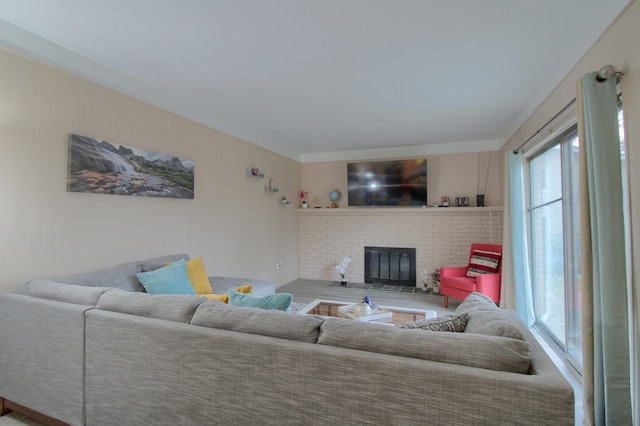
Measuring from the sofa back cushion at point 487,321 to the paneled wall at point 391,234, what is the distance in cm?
389

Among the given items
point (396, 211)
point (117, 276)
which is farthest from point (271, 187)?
point (117, 276)

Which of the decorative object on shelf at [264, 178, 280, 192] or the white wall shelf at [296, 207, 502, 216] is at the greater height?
the decorative object on shelf at [264, 178, 280, 192]

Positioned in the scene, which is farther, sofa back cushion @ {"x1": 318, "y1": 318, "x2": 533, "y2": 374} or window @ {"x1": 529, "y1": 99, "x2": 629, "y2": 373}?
window @ {"x1": 529, "y1": 99, "x2": 629, "y2": 373}

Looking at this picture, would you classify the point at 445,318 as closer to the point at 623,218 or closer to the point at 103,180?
the point at 623,218

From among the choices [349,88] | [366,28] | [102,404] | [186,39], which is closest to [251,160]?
[349,88]

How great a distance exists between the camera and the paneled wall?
532cm

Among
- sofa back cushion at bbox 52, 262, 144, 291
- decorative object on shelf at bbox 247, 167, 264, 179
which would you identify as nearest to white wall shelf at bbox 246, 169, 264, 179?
decorative object on shelf at bbox 247, 167, 264, 179

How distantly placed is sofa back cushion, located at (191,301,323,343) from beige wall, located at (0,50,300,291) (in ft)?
5.23

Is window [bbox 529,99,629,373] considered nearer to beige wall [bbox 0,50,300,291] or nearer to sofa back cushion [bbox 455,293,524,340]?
sofa back cushion [bbox 455,293,524,340]

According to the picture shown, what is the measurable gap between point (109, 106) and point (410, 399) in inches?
123

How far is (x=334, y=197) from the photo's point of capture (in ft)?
20.2

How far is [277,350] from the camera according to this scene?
4.31 feet

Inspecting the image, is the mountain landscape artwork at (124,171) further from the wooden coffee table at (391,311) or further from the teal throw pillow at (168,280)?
the wooden coffee table at (391,311)

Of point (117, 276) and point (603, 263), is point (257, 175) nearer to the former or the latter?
point (117, 276)
